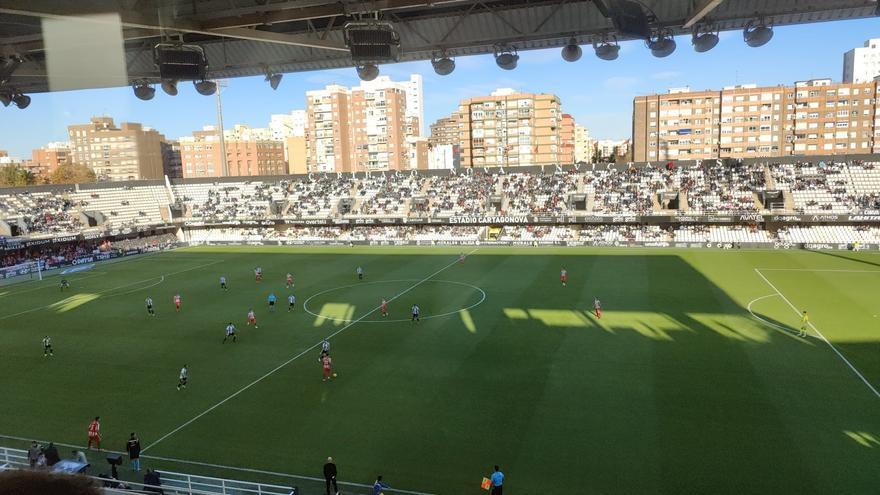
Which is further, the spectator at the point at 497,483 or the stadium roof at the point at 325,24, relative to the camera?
the spectator at the point at 497,483

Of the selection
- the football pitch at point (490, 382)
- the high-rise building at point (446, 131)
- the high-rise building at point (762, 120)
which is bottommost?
the football pitch at point (490, 382)

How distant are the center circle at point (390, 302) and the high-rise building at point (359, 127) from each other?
91.5 meters

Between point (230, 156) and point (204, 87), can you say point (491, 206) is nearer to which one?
point (204, 87)

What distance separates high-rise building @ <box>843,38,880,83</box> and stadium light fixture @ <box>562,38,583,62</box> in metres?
168

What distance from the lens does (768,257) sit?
153ft

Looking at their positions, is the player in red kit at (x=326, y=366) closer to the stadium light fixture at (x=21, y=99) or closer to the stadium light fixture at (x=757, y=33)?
the stadium light fixture at (x=21, y=99)

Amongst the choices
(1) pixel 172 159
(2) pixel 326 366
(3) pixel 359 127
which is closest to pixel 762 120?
(3) pixel 359 127

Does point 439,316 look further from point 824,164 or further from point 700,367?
point 824,164

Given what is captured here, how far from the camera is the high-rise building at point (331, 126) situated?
422 feet

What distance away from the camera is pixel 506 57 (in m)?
11.7

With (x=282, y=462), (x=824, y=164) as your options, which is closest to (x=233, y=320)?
(x=282, y=462)

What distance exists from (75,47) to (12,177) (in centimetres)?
9723

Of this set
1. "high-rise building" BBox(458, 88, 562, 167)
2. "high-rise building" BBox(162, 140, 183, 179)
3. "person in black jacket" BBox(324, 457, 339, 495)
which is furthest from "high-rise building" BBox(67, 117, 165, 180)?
"person in black jacket" BBox(324, 457, 339, 495)

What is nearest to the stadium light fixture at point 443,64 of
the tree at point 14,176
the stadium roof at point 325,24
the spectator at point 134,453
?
the stadium roof at point 325,24
